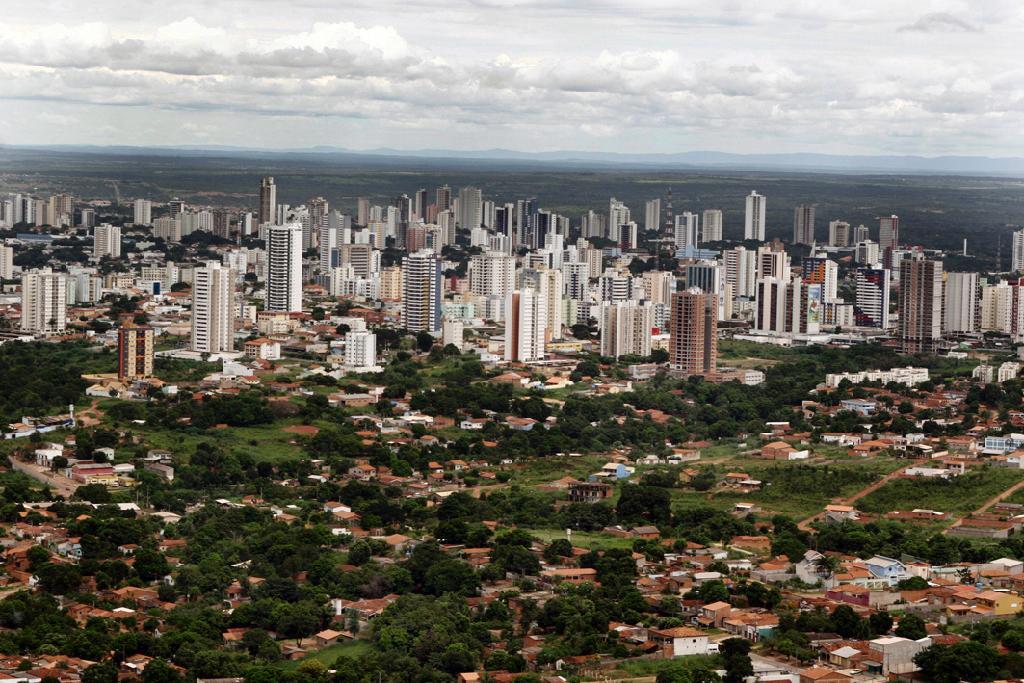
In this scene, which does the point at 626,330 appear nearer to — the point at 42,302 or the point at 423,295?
the point at 423,295

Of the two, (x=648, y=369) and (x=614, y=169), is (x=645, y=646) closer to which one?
(x=648, y=369)

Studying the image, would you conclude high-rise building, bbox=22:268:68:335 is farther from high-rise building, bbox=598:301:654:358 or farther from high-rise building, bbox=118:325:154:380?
high-rise building, bbox=598:301:654:358

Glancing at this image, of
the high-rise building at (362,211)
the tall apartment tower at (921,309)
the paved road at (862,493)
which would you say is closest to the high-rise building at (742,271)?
the tall apartment tower at (921,309)

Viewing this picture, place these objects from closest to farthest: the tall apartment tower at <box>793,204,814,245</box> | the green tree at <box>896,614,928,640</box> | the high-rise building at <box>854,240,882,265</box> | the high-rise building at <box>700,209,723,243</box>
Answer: the green tree at <box>896,614,928,640</box>, the high-rise building at <box>854,240,882,265</box>, the tall apartment tower at <box>793,204,814,245</box>, the high-rise building at <box>700,209,723,243</box>

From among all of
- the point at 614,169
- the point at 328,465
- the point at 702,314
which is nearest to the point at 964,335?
the point at 702,314

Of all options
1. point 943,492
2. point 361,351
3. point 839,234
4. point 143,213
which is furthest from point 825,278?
point 143,213

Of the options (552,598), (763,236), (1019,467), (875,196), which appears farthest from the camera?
(875,196)

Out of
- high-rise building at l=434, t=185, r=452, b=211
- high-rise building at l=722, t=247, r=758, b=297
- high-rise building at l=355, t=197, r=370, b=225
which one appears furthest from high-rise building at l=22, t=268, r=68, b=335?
high-rise building at l=434, t=185, r=452, b=211
